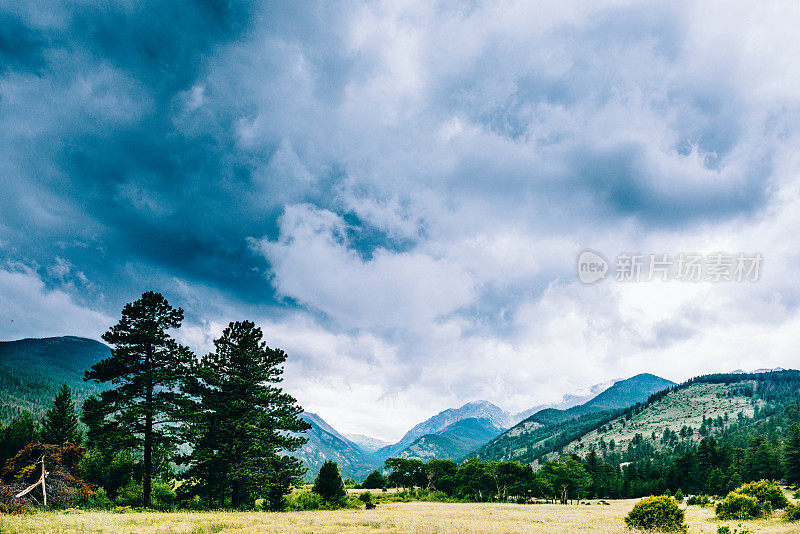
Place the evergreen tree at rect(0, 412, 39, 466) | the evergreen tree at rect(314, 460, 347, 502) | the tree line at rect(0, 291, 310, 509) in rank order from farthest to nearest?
the evergreen tree at rect(0, 412, 39, 466) < the evergreen tree at rect(314, 460, 347, 502) < the tree line at rect(0, 291, 310, 509)

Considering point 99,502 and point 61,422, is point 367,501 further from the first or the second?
point 61,422

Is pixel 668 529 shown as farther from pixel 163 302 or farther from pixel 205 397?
pixel 163 302

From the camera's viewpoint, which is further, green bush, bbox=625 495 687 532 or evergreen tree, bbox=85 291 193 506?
evergreen tree, bbox=85 291 193 506

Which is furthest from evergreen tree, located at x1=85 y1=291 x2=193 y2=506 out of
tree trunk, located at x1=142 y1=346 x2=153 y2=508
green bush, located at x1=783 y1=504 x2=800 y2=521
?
green bush, located at x1=783 y1=504 x2=800 y2=521

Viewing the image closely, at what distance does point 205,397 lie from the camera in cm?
3384

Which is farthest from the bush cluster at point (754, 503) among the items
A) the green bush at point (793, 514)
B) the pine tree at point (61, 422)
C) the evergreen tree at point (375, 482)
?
the evergreen tree at point (375, 482)

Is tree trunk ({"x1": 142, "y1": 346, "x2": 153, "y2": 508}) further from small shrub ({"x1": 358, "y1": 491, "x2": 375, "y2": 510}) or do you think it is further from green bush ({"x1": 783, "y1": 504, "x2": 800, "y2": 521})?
green bush ({"x1": 783, "y1": 504, "x2": 800, "y2": 521})

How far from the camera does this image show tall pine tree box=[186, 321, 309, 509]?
32594 millimetres

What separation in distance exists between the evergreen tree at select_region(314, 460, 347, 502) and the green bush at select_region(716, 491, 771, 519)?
112ft

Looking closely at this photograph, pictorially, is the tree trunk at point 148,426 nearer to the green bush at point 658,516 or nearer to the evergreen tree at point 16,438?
the evergreen tree at point 16,438

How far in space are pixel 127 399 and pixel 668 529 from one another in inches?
1475

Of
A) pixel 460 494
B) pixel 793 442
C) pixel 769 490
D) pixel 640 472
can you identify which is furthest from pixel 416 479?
pixel 769 490

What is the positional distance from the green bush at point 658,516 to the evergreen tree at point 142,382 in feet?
108

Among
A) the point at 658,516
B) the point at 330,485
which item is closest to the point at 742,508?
the point at 658,516
